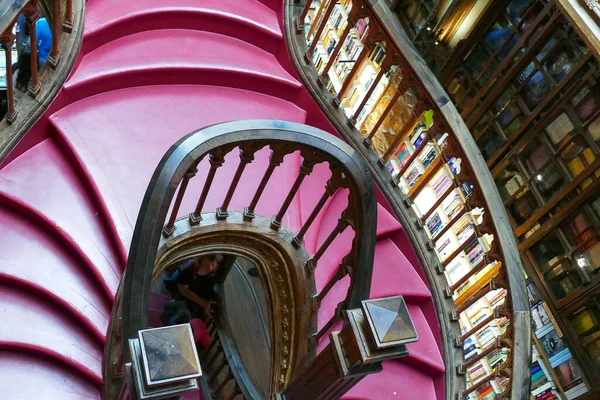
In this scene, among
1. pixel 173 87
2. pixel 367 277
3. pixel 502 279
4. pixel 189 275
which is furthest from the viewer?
pixel 189 275

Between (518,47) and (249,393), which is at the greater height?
(518,47)

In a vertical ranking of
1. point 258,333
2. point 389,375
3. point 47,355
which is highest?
point 258,333

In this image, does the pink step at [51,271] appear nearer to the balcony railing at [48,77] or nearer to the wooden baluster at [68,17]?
the balcony railing at [48,77]

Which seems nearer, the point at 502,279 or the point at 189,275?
the point at 502,279

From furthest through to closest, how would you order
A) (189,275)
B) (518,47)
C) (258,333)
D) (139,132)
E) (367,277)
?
(518,47) → (258,333) → (189,275) → (139,132) → (367,277)

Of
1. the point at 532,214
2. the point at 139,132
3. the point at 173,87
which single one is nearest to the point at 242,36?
the point at 173,87

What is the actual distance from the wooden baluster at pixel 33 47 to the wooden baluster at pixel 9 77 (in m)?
0.09

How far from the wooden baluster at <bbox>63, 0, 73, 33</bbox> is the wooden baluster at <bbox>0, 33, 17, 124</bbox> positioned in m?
0.33

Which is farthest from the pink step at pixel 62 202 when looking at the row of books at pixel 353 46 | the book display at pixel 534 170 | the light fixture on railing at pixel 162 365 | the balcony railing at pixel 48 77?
the row of books at pixel 353 46

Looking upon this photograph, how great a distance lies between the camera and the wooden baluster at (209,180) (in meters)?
2.55

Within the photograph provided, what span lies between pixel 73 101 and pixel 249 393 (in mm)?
1872

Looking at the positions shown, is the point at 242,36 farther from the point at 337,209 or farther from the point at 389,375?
the point at 389,375

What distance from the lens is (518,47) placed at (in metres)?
5.46

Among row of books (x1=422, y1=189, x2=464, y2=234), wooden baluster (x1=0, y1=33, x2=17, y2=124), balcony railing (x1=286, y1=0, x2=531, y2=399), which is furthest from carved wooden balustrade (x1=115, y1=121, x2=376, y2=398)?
row of books (x1=422, y1=189, x2=464, y2=234)
